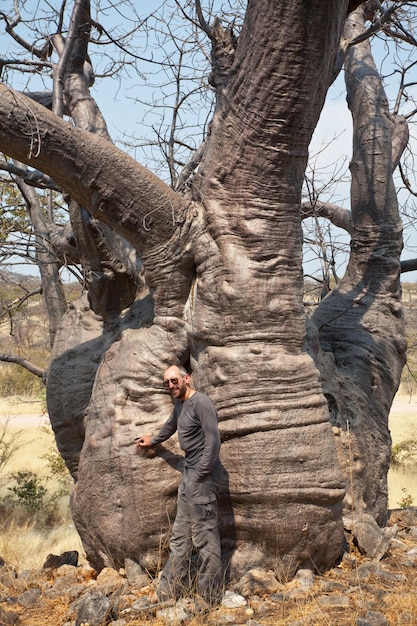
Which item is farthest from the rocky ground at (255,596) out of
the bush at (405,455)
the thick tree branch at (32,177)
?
the bush at (405,455)

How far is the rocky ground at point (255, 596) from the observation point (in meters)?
3.62

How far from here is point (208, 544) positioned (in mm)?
3982

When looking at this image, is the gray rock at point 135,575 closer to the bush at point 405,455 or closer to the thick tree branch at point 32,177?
the thick tree branch at point 32,177

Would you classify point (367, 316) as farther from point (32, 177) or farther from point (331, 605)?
point (32, 177)

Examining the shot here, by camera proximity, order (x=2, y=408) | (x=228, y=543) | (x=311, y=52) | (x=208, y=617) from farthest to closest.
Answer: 1. (x=2, y=408)
2. (x=228, y=543)
3. (x=311, y=52)
4. (x=208, y=617)

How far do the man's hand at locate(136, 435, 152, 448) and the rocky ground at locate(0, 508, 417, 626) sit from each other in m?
0.76

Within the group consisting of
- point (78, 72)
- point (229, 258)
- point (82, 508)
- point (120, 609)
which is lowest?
point (120, 609)

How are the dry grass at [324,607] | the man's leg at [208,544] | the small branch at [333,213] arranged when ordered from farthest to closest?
the small branch at [333,213]
the man's leg at [208,544]
the dry grass at [324,607]

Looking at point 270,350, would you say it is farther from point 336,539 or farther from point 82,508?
point 82,508

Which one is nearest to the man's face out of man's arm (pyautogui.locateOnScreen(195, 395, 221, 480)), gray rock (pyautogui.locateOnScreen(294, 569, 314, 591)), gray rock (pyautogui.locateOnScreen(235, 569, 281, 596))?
man's arm (pyautogui.locateOnScreen(195, 395, 221, 480))

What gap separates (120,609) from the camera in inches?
153

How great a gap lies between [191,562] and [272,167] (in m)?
2.52

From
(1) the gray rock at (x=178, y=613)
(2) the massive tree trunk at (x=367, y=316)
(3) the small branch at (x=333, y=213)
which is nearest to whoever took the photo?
(1) the gray rock at (x=178, y=613)

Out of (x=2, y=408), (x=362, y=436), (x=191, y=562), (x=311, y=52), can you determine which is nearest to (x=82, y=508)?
(x=191, y=562)
